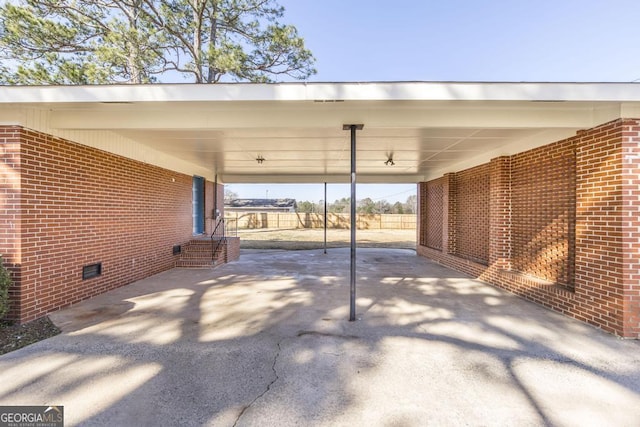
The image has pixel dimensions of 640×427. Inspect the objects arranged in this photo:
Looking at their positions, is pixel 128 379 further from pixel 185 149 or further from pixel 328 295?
pixel 185 149

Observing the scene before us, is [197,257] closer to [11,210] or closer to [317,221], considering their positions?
[11,210]

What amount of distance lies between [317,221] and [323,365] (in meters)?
24.8

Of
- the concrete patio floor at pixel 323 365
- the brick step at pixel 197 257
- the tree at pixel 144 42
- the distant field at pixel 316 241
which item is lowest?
the distant field at pixel 316 241

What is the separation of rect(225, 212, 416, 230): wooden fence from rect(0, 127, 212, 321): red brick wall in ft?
67.2

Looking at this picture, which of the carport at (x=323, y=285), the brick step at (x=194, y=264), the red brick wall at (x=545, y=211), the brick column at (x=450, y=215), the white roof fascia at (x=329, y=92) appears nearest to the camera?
the carport at (x=323, y=285)

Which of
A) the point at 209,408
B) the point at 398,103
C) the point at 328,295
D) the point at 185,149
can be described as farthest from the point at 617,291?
the point at 185,149

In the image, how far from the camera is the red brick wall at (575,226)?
3580 millimetres

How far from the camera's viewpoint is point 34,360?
2906mm

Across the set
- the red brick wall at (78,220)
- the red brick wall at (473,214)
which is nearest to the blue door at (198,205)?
the red brick wall at (78,220)

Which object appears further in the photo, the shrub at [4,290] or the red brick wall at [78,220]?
the red brick wall at [78,220]

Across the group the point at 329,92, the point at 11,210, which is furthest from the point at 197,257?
the point at 329,92

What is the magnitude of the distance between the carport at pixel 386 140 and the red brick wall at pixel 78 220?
0.09 ft

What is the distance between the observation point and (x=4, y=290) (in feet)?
11.3

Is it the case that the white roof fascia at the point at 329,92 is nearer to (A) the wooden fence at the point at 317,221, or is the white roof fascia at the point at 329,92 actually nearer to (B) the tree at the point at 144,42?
(B) the tree at the point at 144,42
